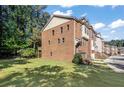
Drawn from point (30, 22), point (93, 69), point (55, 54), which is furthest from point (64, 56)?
point (30, 22)

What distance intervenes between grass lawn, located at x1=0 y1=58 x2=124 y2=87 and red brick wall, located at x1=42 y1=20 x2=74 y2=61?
0.59 metres

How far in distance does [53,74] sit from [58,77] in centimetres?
37

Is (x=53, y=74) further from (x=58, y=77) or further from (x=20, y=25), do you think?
(x=20, y=25)

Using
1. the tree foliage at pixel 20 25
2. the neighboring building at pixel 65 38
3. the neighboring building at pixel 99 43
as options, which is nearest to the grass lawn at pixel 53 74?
the neighboring building at pixel 65 38

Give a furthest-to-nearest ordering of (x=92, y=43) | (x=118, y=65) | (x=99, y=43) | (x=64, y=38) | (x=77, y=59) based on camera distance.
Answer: (x=99, y=43) → (x=92, y=43) → (x=118, y=65) → (x=64, y=38) → (x=77, y=59)

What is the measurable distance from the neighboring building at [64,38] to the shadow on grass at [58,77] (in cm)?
109

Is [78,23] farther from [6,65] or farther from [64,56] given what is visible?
[6,65]

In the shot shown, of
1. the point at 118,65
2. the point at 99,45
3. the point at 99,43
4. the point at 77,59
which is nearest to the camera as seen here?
the point at 77,59

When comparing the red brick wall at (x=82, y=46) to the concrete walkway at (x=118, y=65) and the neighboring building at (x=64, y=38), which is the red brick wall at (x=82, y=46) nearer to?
the neighboring building at (x=64, y=38)

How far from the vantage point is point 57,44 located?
1360 centimetres

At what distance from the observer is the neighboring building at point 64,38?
43.7 ft

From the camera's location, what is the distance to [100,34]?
13.1 metres

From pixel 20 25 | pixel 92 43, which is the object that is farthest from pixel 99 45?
pixel 20 25

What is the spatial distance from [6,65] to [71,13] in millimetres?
4271
